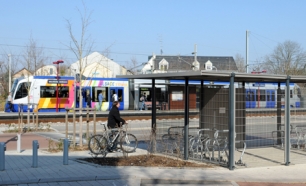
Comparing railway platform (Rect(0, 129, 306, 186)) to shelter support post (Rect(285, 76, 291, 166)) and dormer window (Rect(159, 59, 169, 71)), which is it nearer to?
shelter support post (Rect(285, 76, 291, 166))

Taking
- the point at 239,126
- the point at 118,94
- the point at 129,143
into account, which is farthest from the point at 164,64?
the point at 239,126

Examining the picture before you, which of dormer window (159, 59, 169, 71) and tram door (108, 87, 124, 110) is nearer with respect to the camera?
tram door (108, 87, 124, 110)

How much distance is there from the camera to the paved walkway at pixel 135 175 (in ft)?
31.6

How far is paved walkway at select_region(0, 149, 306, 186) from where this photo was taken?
9633 millimetres

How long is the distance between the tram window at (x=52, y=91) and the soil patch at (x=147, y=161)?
24.1 m

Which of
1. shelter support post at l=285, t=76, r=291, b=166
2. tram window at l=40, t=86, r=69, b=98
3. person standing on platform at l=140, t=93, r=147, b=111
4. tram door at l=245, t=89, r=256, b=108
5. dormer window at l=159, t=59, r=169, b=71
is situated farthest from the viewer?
dormer window at l=159, t=59, r=169, b=71

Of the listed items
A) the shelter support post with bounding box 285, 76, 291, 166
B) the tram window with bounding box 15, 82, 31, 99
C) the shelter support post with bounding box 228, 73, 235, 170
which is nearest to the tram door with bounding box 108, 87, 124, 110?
the tram window with bounding box 15, 82, 31, 99

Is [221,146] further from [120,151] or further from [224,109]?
[120,151]

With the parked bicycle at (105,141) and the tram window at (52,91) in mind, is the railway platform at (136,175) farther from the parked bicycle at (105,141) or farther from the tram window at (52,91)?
the tram window at (52,91)

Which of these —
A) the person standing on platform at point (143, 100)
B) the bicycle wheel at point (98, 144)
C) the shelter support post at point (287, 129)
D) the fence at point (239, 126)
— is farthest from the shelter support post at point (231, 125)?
the person standing on platform at point (143, 100)

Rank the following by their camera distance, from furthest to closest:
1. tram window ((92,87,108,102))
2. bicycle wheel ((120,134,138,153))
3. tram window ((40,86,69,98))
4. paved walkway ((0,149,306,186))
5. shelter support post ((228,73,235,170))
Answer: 1. tram window ((92,87,108,102))
2. tram window ((40,86,69,98))
3. bicycle wheel ((120,134,138,153))
4. shelter support post ((228,73,235,170))
5. paved walkway ((0,149,306,186))

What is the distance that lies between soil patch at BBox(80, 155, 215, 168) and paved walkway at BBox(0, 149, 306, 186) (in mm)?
492

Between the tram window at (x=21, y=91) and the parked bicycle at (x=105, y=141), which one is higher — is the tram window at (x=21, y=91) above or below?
above

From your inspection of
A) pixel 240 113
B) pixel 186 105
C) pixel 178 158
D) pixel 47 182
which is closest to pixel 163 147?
pixel 178 158
